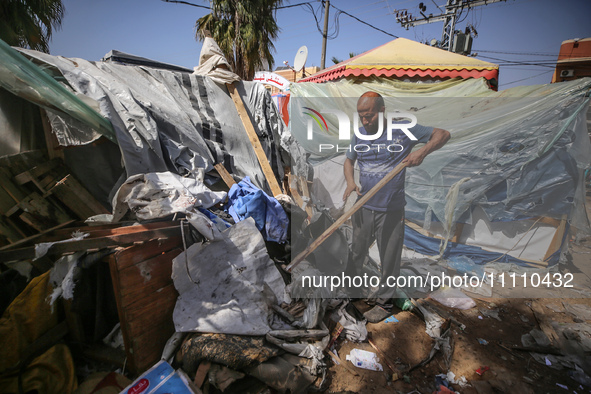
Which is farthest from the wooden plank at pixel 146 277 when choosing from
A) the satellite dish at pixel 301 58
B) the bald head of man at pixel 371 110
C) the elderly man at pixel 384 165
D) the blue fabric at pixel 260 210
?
the satellite dish at pixel 301 58

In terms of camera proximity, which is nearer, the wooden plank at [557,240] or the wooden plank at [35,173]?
the wooden plank at [35,173]

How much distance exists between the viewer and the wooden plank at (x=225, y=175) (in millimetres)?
3104

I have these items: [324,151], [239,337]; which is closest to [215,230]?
[239,337]

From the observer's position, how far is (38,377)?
5.13 feet

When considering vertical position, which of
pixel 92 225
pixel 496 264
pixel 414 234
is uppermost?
pixel 92 225

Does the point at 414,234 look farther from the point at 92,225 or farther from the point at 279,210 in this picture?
the point at 92,225

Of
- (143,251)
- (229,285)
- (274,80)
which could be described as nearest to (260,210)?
(229,285)

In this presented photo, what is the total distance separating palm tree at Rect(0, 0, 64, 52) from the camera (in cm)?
556

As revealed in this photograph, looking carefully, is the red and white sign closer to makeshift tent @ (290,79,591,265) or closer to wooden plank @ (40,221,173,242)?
makeshift tent @ (290,79,591,265)

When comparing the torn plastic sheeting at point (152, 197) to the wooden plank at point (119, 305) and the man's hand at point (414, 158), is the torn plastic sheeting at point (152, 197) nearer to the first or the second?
the wooden plank at point (119, 305)

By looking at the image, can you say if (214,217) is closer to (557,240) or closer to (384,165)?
(384,165)

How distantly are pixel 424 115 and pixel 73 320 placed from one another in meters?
4.82

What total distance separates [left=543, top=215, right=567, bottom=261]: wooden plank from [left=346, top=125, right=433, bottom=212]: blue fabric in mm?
2958

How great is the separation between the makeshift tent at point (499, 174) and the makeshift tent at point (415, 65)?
579mm
